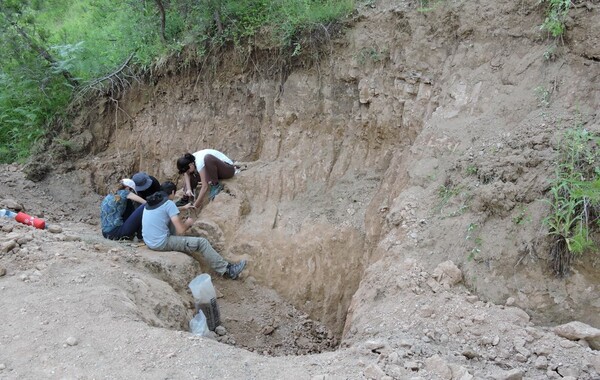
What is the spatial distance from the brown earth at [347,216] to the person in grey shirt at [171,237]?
174mm

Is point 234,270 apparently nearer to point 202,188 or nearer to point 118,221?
point 202,188

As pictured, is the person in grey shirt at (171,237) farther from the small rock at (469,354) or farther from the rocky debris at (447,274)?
the small rock at (469,354)

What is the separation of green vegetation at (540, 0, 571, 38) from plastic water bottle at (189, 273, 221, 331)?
4.36 meters

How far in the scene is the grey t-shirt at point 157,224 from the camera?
6.35 metres

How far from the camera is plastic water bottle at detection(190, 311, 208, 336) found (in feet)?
17.2

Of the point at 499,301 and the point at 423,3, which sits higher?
the point at 423,3

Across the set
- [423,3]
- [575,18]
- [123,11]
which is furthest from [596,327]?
[123,11]

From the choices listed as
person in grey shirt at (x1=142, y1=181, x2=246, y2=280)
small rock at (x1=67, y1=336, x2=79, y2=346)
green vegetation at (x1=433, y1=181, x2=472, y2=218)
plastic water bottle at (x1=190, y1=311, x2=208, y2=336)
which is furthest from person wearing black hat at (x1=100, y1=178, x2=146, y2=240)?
green vegetation at (x1=433, y1=181, x2=472, y2=218)

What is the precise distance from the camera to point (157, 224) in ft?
20.9

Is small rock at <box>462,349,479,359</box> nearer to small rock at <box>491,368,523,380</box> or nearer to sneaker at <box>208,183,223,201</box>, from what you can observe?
small rock at <box>491,368,523,380</box>

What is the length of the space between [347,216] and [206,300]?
75.3 inches

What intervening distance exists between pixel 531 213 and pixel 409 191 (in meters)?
1.30

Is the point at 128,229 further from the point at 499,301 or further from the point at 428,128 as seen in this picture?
the point at 499,301

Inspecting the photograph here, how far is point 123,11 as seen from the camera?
952cm
